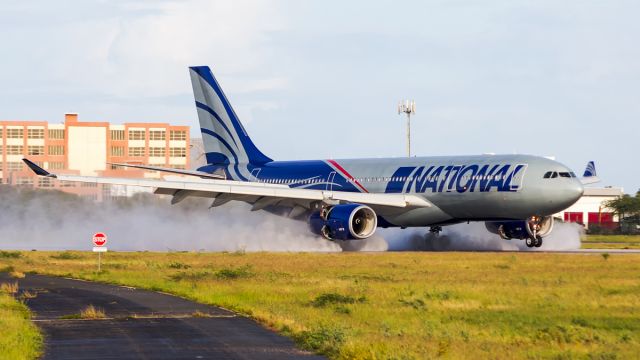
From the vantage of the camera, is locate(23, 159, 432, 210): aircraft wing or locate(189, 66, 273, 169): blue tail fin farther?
locate(189, 66, 273, 169): blue tail fin

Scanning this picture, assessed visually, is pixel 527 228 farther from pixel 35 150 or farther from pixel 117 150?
pixel 117 150

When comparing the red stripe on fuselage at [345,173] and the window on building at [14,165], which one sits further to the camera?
the window on building at [14,165]

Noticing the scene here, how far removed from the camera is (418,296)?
33281mm

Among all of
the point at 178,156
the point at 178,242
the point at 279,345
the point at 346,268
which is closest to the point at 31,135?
the point at 178,156

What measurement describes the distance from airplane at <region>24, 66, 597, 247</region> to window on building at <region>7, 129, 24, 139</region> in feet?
340

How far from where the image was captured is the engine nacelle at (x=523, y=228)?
6059 cm

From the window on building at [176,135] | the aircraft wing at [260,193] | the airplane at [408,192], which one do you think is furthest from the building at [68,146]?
the aircraft wing at [260,193]

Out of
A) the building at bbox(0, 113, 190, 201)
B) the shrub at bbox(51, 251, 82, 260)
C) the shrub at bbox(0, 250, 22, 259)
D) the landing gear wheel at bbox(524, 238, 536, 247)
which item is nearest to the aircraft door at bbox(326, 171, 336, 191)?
the landing gear wheel at bbox(524, 238, 536, 247)

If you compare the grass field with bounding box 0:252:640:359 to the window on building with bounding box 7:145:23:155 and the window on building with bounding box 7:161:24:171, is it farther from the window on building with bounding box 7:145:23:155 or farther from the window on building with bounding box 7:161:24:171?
the window on building with bounding box 7:145:23:155

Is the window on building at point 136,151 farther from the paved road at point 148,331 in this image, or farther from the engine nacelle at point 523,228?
the paved road at point 148,331

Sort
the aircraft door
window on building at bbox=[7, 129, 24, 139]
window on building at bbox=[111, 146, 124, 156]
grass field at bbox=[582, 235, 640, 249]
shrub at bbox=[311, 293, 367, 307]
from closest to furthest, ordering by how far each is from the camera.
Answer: shrub at bbox=[311, 293, 367, 307] < the aircraft door < grass field at bbox=[582, 235, 640, 249] < window on building at bbox=[7, 129, 24, 139] < window on building at bbox=[111, 146, 124, 156]

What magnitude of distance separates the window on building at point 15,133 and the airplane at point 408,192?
340 feet

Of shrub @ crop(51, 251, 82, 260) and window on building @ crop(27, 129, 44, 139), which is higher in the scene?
window on building @ crop(27, 129, 44, 139)

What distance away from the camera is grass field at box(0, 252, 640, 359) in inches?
888
